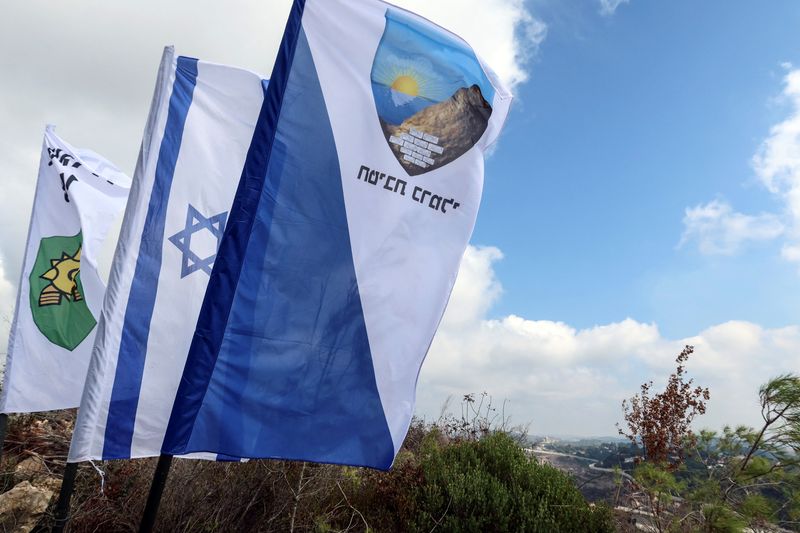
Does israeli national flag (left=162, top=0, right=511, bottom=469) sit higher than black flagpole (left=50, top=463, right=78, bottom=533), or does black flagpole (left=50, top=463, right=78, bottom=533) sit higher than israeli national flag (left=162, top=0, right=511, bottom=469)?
israeli national flag (left=162, top=0, right=511, bottom=469)

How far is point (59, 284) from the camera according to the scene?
20.8 feet

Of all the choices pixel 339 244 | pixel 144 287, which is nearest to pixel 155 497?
pixel 339 244

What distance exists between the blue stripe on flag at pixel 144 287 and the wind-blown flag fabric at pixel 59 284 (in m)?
1.76

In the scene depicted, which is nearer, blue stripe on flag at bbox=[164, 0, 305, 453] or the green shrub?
blue stripe on flag at bbox=[164, 0, 305, 453]

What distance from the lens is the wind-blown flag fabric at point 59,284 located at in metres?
5.98

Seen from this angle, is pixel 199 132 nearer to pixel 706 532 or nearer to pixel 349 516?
pixel 349 516

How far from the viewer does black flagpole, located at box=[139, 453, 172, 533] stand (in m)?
3.21

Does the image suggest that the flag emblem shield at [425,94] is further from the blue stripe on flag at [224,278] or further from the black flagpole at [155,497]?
the black flagpole at [155,497]

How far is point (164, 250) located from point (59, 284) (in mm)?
2245

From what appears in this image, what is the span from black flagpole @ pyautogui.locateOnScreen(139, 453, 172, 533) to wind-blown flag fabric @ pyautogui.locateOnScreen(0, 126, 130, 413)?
3288mm

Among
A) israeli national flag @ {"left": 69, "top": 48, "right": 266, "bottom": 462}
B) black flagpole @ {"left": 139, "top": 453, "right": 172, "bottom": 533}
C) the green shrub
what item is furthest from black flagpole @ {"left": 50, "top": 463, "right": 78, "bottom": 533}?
the green shrub

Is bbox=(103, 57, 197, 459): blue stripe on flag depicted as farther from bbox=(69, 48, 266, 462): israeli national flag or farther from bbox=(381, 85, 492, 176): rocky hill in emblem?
bbox=(381, 85, 492, 176): rocky hill in emblem

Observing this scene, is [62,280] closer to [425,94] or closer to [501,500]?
[425,94]

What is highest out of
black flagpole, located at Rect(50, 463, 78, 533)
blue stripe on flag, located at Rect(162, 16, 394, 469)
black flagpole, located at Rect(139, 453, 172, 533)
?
blue stripe on flag, located at Rect(162, 16, 394, 469)
